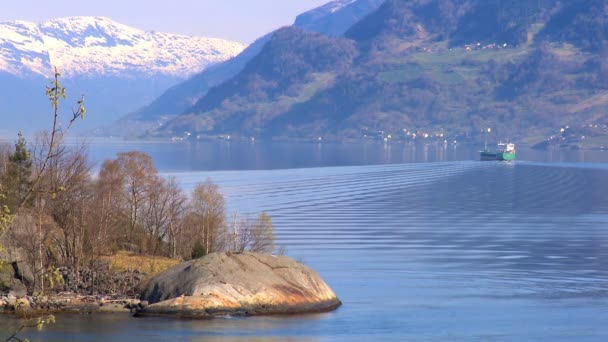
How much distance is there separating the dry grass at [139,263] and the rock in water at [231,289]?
419 cm

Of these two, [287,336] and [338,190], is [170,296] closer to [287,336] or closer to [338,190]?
[287,336]

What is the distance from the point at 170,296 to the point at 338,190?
93.9 metres

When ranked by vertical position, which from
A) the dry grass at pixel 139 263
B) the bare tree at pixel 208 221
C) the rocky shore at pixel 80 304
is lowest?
the rocky shore at pixel 80 304

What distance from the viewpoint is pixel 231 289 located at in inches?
2219

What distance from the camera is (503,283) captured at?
68312mm

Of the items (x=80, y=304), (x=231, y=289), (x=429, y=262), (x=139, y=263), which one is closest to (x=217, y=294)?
(x=231, y=289)

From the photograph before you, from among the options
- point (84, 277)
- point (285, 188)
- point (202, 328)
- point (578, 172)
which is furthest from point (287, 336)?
point (578, 172)

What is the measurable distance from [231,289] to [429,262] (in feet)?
82.1

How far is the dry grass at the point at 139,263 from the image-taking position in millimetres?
61719

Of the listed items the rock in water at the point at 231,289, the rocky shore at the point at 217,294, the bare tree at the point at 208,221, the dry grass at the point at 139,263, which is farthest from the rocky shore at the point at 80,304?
the bare tree at the point at 208,221

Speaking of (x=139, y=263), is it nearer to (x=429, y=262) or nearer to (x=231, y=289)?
(x=231, y=289)

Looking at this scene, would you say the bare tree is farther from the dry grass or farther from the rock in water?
the rock in water

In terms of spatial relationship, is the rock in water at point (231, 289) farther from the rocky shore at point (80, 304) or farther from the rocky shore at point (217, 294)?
the rocky shore at point (80, 304)

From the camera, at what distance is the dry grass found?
6172 centimetres
